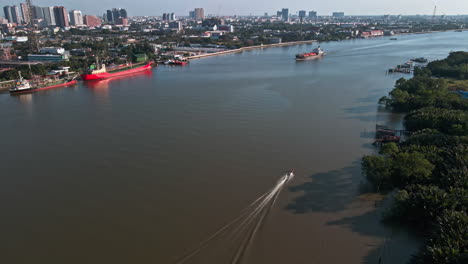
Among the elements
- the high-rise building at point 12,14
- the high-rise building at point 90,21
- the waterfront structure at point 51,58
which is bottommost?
the waterfront structure at point 51,58

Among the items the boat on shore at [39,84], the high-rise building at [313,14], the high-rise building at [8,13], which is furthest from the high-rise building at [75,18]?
the high-rise building at [313,14]

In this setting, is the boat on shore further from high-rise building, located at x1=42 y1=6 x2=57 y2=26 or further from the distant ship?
high-rise building, located at x1=42 y1=6 x2=57 y2=26

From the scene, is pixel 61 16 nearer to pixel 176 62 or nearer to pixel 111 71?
pixel 176 62

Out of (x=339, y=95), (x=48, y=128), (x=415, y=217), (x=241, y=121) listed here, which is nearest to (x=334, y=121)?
(x=241, y=121)

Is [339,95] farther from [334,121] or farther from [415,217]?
[415,217]

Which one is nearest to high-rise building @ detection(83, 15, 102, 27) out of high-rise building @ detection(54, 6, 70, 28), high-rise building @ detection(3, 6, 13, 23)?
high-rise building @ detection(54, 6, 70, 28)

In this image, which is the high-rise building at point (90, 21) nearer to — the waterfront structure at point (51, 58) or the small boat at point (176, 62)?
the waterfront structure at point (51, 58)

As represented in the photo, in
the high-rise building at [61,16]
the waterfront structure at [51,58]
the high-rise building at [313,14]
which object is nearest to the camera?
the waterfront structure at [51,58]
